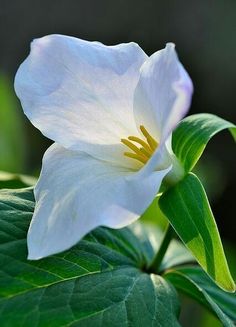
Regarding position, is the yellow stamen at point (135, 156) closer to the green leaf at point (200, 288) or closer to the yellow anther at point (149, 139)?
the yellow anther at point (149, 139)

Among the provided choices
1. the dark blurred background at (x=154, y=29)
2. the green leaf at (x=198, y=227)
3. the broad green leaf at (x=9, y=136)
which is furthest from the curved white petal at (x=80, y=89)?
the dark blurred background at (x=154, y=29)

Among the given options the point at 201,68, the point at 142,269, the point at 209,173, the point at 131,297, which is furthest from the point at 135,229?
the point at 201,68

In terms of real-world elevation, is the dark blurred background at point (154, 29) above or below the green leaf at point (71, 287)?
below

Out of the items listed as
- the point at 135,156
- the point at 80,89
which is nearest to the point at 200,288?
the point at 135,156

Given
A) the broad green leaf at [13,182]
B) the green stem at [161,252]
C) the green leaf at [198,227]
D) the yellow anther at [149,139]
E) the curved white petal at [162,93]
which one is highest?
the curved white petal at [162,93]

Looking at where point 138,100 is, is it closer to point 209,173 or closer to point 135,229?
point 135,229

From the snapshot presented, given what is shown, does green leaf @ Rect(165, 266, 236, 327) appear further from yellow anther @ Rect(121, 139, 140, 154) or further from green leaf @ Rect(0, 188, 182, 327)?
yellow anther @ Rect(121, 139, 140, 154)
